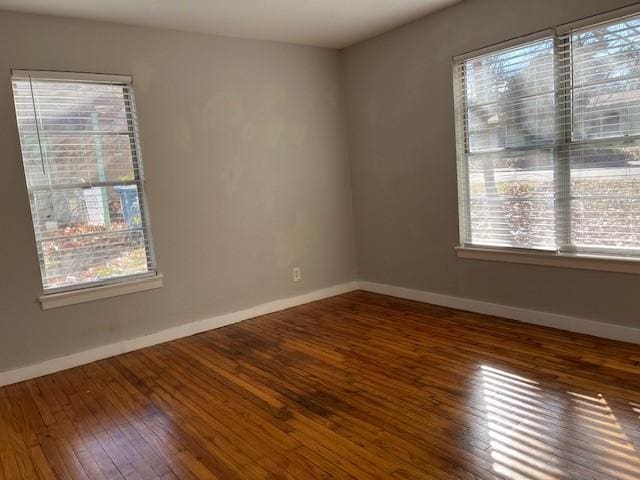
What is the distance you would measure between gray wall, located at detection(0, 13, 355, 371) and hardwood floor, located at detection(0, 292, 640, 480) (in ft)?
1.36

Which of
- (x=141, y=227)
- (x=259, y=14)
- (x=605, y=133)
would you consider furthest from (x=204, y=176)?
(x=605, y=133)

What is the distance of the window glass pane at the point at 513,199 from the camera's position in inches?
139

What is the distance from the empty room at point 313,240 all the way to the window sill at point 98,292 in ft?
0.06

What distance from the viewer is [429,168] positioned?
169 inches

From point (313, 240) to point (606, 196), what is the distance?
8.63 feet

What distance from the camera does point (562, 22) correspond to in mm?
3248

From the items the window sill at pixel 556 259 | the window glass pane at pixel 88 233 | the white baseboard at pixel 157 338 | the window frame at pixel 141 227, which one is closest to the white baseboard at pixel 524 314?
the window sill at pixel 556 259

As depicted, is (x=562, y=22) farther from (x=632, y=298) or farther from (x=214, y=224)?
(x=214, y=224)

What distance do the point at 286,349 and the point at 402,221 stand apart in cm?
178

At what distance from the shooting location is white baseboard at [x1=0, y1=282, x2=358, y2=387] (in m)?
3.40

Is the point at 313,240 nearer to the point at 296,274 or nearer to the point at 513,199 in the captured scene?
the point at 296,274

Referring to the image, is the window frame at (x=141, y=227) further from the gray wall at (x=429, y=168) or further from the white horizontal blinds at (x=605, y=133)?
the white horizontal blinds at (x=605, y=133)

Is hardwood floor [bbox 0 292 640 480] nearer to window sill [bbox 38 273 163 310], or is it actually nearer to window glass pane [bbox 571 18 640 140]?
window sill [bbox 38 273 163 310]

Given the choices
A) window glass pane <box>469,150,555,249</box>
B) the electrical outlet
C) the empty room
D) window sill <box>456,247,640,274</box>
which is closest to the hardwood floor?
the empty room
